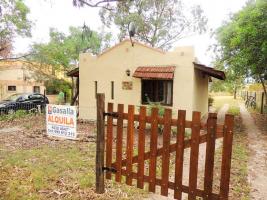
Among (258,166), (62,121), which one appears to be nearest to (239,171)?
(258,166)

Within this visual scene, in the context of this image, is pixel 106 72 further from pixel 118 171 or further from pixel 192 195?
pixel 192 195

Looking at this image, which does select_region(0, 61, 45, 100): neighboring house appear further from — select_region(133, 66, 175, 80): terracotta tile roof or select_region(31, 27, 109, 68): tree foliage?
select_region(133, 66, 175, 80): terracotta tile roof

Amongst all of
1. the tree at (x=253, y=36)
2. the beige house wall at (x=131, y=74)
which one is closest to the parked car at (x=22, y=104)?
the beige house wall at (x=131, y=74)

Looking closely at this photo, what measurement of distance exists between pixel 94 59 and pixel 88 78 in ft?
3.47

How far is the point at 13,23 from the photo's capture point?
743 inches

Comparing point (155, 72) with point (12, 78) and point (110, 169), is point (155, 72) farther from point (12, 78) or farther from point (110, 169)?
point (12, 78)

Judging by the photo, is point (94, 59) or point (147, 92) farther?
point (94, 59)

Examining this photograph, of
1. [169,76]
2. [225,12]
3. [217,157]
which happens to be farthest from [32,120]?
[225,12]

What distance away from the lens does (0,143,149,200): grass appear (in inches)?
215

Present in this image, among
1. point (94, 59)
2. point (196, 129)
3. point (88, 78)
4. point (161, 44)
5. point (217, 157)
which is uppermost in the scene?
point (161, 44)

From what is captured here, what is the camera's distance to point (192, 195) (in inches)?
174

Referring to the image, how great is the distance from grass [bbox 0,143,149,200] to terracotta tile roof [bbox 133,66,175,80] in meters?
5.01

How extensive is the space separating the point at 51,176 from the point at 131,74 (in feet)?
26.7

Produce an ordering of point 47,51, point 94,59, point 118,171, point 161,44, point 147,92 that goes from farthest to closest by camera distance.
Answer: point 161,44 → point 47,51 → point 94,59 → point 147,92 → point 118,171
